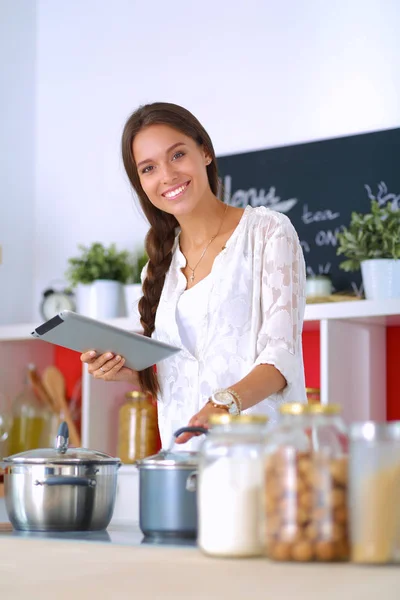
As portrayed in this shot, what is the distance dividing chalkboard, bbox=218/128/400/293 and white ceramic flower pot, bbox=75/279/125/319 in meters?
0.54

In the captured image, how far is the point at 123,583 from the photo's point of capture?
977 mm

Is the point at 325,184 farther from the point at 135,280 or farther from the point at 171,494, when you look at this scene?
the point at 171,494

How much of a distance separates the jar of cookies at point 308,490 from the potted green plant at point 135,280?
243 centimetres

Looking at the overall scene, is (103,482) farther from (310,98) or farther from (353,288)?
(310,98)

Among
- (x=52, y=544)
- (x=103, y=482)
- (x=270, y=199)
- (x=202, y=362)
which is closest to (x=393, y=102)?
(x=270, y=199)

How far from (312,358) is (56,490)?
196 cm

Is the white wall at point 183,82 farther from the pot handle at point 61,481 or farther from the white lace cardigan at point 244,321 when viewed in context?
the pot handle at point 61,481

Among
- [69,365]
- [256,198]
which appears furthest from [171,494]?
[69,365]

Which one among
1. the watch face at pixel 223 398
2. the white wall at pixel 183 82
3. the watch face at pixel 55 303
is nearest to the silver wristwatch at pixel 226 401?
the watch face at pixel 223 398

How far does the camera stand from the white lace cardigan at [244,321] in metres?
1.83

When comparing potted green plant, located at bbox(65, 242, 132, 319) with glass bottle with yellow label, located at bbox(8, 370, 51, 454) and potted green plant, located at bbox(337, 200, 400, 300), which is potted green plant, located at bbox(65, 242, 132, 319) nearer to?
glass bottle with yellow label, located at bbox(8, 370, 51, 454)

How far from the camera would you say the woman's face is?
2002 millimetres

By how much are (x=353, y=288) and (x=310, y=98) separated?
0.73 meters

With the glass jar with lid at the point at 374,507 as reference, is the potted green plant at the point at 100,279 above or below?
above
